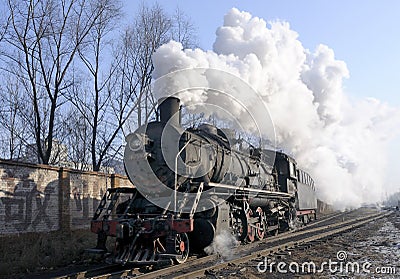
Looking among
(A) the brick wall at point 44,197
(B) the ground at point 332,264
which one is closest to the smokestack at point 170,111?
(B) the ground at point 332,264

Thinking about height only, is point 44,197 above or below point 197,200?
below

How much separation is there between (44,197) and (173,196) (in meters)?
5.78

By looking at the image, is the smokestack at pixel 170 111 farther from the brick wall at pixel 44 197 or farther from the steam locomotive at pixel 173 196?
the brick wall at pixel 44 197

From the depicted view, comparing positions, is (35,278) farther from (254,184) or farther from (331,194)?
(331,194)

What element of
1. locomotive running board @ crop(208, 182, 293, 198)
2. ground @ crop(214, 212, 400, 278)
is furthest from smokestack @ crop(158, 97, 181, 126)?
ground @ crop(214, 212, 400, 278)

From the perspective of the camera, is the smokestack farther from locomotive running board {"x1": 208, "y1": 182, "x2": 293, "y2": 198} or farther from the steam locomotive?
locomotive running board {"x1": 208, "y1": 182, "x2": 293, "y2": 198}

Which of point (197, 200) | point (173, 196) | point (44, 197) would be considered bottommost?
point (44, 197)

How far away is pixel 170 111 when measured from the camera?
Answer: 1077 centimetres

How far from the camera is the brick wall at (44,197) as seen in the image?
12.1 m

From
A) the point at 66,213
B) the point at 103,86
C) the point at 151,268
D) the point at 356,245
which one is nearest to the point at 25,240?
the point at 66,213

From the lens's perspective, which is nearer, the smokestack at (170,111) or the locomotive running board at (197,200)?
the locomotive running board at (197,200)

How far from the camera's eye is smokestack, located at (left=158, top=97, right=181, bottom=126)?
10750 mm

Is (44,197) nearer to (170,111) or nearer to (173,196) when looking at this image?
(173,196)

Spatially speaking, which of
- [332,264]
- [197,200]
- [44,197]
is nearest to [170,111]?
[197,200]
